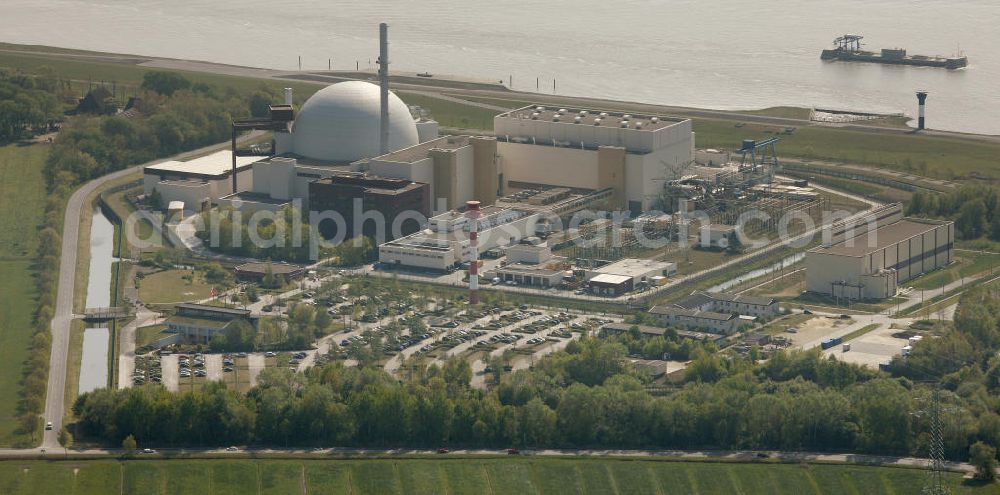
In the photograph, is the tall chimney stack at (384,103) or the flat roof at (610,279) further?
the tall chimney stack at (384,103)

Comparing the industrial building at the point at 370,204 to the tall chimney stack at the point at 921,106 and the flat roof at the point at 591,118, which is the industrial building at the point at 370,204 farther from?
the tall chimney stack at the point at 921,106

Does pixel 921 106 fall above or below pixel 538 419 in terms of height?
above

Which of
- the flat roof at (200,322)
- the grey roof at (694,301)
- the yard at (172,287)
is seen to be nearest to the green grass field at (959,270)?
the grey roof at (694,301)

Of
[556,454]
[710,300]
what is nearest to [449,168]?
[710,300]

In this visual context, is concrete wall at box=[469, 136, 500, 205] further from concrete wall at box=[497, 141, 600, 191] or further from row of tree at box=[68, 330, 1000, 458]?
row of tree at box=[68, 330, 1000, 458]

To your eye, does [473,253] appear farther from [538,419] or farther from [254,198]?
[538,419]

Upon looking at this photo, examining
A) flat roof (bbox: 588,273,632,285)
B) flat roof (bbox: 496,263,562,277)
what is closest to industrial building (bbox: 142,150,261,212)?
flat roof (bbox: 496,263,562,277)

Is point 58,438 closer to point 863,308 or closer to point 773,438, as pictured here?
point 773,438
